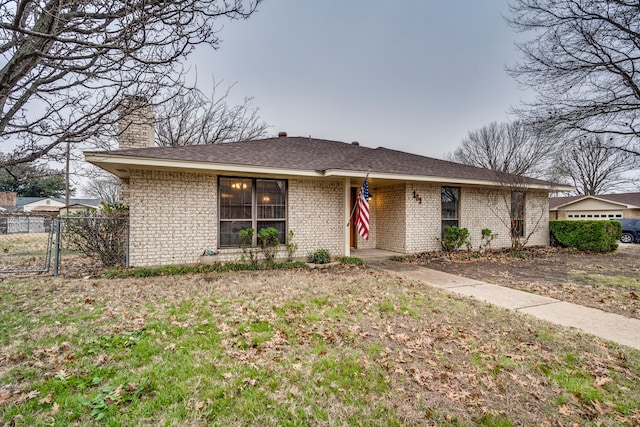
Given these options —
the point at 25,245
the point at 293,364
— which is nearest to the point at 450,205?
the point at 293,364

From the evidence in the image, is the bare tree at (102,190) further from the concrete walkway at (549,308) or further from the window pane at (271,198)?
the concrete walkway at (549,308)

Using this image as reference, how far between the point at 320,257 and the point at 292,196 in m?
2.09

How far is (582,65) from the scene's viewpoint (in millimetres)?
7879

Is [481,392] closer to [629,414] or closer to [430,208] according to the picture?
[629,414]

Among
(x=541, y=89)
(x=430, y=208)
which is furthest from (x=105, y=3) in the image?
(x=541, y=89)

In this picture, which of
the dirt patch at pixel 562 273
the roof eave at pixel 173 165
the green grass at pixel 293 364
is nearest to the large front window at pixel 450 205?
the dirt patch at pixel 562 273

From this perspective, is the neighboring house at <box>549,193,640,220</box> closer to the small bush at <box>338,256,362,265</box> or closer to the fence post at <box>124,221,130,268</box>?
the small bush at <box>338,256,362,265</box>

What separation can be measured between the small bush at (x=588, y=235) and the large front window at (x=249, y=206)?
12.6 meters

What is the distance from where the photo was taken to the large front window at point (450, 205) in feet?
35.5

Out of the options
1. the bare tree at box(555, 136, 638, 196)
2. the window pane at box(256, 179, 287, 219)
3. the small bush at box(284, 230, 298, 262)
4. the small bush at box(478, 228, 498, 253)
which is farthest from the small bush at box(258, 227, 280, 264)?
the bare tree at box(555, 136, 638, 196)

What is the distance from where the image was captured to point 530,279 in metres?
6.88

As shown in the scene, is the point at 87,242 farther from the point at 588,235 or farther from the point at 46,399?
the point at 588,235

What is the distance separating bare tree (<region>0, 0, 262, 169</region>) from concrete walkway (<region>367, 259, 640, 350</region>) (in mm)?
6105

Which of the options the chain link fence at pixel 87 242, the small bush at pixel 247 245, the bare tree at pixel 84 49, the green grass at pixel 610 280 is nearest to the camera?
the bare tree at pixel 84 49
